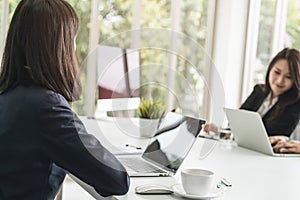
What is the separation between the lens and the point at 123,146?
1698mm

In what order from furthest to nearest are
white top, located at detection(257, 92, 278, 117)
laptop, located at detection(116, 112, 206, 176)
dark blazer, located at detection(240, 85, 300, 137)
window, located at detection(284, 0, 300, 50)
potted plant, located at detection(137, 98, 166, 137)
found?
window, located at detection(284, 0, 300, 50), white top, located at detection(257, 92, 278, 117), dark blazer, located at detection(240, 85, 300, 137), potted plant, located at detection(137, 98, 166, 137), laptop, located at detection(116, 112, 206, 176)

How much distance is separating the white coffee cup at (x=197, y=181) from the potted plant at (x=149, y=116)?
35.4 inches

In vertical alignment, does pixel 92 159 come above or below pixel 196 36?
below

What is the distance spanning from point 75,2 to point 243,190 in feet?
8.52

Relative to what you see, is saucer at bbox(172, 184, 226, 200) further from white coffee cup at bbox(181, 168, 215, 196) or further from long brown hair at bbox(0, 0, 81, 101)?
long brown hair at bbox(0, 0, 81, 101)

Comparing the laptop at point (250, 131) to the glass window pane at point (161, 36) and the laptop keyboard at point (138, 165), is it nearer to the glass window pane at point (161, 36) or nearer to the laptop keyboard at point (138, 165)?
the laptop keyboard at point (138, 165)

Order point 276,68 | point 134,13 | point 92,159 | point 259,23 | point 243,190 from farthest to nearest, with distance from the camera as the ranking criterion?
point 259,23 → point 134,13 → point 276,68 → point 243,190 → point 92,159

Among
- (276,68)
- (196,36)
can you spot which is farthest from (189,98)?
(196,36)

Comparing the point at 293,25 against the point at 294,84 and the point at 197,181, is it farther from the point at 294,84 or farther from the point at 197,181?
the point at 197,181

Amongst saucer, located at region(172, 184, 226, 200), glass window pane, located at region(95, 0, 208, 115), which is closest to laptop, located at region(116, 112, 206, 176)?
saucer, located at region(172, 184, 226, 200)

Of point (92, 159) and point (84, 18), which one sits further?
point (84, 18)

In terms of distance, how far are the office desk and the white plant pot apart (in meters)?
0.08

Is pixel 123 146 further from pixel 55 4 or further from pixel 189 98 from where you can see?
pixel 55 4

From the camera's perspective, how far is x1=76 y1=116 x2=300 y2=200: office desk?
116 centimetres
